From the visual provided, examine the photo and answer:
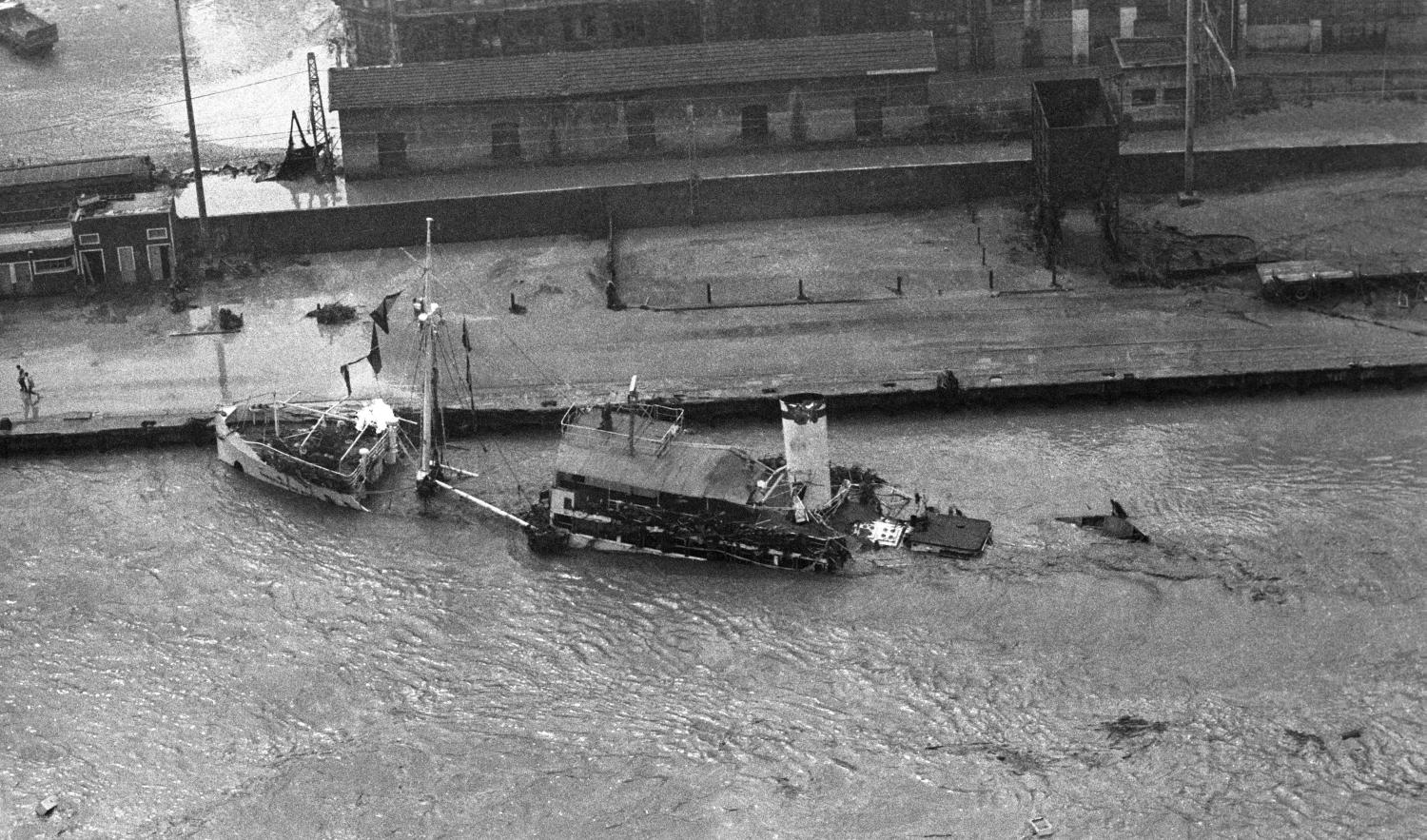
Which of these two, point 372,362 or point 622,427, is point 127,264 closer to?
point 372,362

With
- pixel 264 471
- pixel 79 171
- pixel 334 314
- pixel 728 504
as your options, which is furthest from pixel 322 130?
pixel 728 504

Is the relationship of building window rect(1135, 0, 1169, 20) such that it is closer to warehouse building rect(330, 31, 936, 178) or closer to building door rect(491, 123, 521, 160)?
warehouse building rect(330, 31, 936, 178)

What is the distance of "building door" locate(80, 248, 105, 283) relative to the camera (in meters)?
56.6

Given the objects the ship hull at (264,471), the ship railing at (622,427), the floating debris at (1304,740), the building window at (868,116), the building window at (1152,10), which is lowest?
the floating debris at (1304,740)

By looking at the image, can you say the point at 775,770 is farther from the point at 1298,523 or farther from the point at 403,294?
the point at 403,294

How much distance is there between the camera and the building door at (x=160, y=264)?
56.8 metres

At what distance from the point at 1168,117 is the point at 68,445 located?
118 ft

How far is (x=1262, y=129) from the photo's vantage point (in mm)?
62938

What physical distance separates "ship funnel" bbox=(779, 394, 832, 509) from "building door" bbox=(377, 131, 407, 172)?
25.4m

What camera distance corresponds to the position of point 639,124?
210 feet

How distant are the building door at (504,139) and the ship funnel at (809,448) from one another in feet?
79.5

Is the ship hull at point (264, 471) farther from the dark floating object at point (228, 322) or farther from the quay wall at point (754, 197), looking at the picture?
the quay wall at point (754, 197)

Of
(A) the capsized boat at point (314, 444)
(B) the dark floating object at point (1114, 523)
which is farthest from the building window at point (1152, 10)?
(A) the capsized boat at point (314, 444)

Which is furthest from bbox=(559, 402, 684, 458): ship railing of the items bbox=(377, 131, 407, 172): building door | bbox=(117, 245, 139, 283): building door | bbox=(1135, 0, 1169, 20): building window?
bbox=(1135, 0, 1169, 20): building window
